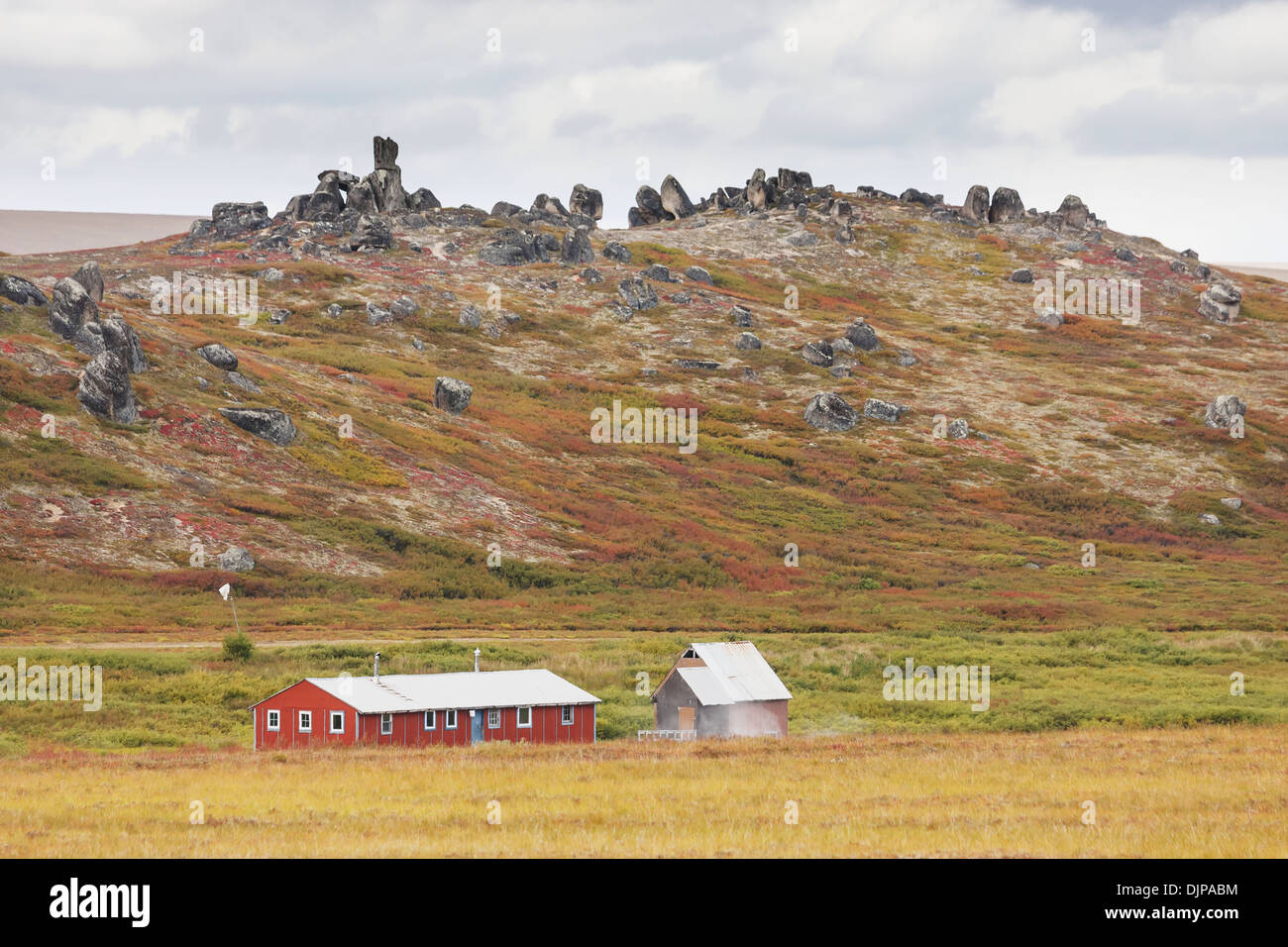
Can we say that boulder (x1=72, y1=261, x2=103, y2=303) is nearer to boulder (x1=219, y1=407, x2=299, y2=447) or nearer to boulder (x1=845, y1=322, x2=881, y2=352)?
boulder (x1=219, y1=407, x2=299, y2=447)

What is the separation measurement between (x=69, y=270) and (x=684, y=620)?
4114 inches

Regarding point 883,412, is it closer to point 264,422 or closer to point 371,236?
point 264,422

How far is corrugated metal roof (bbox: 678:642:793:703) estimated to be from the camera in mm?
41906

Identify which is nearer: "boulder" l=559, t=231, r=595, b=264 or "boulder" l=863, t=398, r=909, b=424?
"boulder" l=863, t=398, r=909, b=424

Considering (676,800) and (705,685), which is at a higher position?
(676,800)

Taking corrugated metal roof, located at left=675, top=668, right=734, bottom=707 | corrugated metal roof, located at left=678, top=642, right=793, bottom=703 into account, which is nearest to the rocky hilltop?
corrugated metal roof, located at left=678, top=642, right=793, bottom=703

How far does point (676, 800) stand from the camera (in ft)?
83.9

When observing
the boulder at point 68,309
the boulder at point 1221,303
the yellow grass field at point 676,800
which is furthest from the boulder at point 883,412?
the yellow grass field at point 676,800

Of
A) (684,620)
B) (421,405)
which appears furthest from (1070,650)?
(421,405)

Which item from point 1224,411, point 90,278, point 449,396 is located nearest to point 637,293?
→ point 449,396

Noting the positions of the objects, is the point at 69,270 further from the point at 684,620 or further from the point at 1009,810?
the point at 1009,810

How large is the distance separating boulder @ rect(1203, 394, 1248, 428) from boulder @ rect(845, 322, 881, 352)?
38292 mm

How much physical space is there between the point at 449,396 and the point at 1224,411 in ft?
256

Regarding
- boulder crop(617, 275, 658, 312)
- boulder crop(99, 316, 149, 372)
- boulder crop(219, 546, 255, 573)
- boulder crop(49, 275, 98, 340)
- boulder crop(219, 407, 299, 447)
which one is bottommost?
boulder crop(219, 546, 255, 573)
